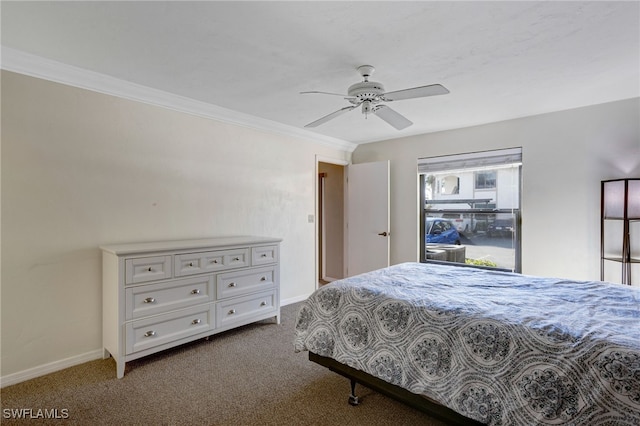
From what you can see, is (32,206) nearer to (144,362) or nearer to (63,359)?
(63,359)

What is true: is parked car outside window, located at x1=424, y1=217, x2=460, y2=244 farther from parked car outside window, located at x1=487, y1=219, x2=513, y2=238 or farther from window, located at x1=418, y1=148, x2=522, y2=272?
parked car outside window, located at x1=487, y1=219, x2=513, y2=238

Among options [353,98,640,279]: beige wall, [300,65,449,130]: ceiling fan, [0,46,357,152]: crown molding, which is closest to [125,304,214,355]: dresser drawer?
[0,46,357,152]: crown molding

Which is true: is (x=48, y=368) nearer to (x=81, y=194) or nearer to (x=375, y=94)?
(x=81, y=194)

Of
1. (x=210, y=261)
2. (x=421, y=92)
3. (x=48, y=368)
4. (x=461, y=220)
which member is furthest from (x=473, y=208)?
(x=48, y=368)

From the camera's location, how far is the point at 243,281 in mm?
3105

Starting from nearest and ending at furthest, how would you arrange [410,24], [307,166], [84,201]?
[410,24] → [84,201] → [307,166]

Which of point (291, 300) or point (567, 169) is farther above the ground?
point (567, 169)

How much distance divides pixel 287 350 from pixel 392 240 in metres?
2.49

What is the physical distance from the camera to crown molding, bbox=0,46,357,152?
2.21m

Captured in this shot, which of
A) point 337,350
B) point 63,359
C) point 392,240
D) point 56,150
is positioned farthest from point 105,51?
point 392,240

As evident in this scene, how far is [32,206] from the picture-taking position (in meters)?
2.30

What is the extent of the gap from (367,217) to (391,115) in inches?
92.5

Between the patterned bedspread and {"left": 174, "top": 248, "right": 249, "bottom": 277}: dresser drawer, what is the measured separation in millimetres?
1046

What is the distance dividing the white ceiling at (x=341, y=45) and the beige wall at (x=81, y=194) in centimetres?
37
